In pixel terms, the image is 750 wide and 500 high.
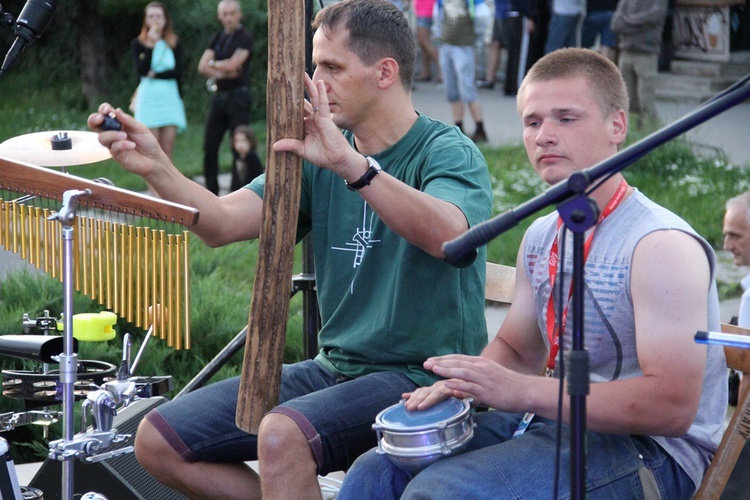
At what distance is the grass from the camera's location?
513 cm

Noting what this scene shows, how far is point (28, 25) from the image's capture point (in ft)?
10.3

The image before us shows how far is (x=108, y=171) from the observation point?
10.4 metres

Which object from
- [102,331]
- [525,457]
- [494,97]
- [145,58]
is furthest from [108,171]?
[525,457]

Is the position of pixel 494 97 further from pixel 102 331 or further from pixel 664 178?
pixel 102 331

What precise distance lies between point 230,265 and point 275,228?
414 cm

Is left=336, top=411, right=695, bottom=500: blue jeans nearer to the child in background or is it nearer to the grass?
the grass

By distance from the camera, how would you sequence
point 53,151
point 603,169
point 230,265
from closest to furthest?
point 603,169
point 53,151
point 230,265

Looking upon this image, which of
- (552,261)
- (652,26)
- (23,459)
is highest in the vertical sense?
(652,26)

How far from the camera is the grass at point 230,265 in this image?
5.13 meters

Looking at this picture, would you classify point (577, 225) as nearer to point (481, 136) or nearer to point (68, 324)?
point (68, 324)

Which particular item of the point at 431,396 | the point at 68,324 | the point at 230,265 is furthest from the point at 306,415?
the point at 230,265

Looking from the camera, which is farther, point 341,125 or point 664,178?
point 664,178

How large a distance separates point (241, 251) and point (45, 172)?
422cm

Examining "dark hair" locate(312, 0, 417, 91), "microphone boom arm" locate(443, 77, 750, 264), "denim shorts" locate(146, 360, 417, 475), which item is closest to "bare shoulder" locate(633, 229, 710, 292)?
"microphone boom arm" locate(443, 77, 750, 264)
